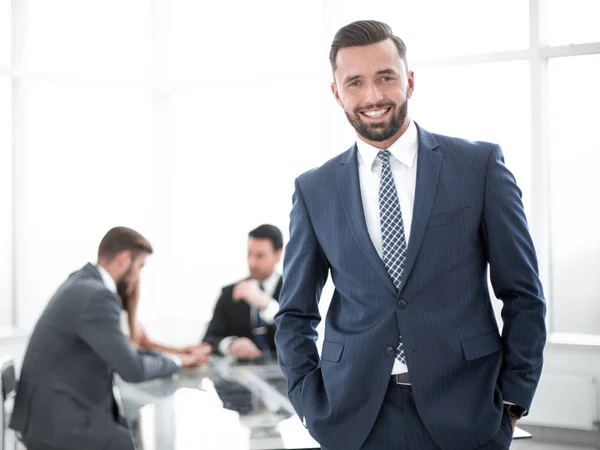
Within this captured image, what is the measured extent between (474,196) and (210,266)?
191 inches

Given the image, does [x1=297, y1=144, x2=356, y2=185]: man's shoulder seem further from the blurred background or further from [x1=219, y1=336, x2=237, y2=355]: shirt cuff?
the blurred background

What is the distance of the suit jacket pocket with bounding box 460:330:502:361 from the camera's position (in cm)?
150

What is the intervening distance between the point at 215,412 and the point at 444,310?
4.38 ft

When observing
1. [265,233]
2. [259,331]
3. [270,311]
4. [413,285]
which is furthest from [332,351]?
[265,233]

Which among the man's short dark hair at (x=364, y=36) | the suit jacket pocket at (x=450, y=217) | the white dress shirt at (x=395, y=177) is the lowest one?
the suit jacket pocket at (x=450, y=217)

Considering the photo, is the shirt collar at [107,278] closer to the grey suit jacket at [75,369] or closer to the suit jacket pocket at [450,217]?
the grey suit jacket at [75,369]

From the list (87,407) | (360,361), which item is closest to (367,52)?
(360,361)

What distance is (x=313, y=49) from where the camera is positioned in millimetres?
5766

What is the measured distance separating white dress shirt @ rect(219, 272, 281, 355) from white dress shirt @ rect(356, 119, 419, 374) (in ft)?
8.47

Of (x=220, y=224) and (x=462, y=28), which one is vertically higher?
(x=462, y=28)

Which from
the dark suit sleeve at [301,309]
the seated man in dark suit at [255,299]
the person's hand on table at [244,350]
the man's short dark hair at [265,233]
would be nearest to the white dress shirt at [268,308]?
the seated man in dark suit at [255,299]

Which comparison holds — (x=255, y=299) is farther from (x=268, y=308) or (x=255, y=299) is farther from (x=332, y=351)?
(x=332, y=351)

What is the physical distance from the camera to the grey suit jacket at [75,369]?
2820 millimetres

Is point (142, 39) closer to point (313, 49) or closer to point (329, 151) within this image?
point (313, 49)
